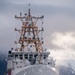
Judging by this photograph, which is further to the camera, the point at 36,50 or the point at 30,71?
the point at 36,50

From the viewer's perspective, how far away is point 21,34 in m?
126

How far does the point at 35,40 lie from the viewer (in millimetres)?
125688

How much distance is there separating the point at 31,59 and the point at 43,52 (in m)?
3.21

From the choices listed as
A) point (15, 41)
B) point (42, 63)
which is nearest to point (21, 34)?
point (15, 41)

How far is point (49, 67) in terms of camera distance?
117500mm

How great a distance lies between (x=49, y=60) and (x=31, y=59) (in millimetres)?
3693

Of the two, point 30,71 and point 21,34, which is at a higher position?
point 21,34

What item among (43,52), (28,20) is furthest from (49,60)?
(28,20)

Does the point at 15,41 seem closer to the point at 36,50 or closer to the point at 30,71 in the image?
the point at 36,50

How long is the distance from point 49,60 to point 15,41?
9.40 metres

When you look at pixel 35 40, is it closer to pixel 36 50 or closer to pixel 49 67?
pixel 36 50

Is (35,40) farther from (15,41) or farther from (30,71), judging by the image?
(30,71)

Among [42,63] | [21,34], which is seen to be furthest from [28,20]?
[42,63]

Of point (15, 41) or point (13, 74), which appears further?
point (15, 41)
